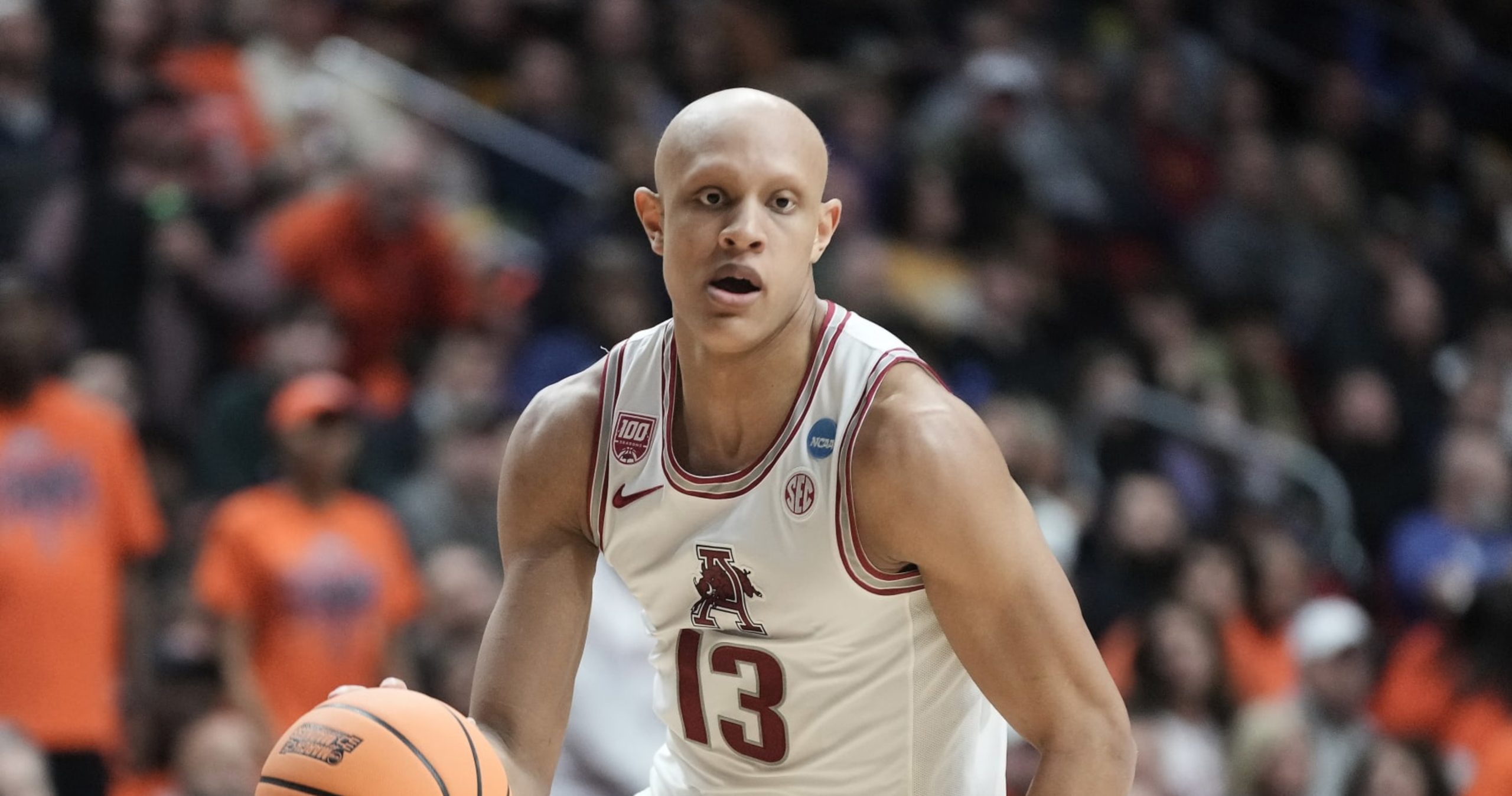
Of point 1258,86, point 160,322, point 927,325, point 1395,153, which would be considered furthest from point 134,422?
point 1395,153

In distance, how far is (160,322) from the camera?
6855 millimetres

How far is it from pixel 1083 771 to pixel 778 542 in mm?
623

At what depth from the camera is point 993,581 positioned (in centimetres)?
310

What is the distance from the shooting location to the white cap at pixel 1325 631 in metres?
7.70

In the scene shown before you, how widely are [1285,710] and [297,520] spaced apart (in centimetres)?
377

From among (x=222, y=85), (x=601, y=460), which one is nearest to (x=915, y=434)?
(x=601, y=460)

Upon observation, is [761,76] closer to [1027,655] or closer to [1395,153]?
[1395,153]

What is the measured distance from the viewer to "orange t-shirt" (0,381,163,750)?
5.86 meters

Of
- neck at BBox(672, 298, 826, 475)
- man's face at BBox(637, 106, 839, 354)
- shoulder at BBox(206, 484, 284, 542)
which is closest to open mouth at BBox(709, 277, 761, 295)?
man's face at BBox(637, 106, 839, 354)

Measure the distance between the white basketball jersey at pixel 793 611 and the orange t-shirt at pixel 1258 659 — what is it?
4.45 metres

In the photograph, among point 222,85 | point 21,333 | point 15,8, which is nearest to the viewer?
point 21,333

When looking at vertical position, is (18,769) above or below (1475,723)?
below

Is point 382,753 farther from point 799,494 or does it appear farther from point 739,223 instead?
point 739,223

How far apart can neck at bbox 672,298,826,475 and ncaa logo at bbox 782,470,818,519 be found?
0.10 m
